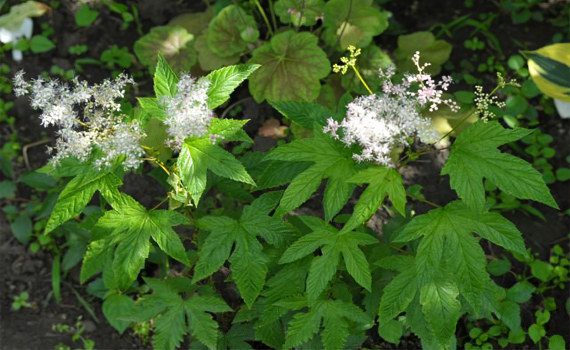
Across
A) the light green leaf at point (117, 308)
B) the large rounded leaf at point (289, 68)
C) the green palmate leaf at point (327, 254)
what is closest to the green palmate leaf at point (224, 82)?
the green palmate leaf at point (327, 254)

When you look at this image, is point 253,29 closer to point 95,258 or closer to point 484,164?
point 95,258

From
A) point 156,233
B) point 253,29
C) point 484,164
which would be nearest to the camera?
point 484,164

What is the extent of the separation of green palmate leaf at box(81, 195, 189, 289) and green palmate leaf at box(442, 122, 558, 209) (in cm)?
97

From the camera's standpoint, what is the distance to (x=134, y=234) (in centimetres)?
227

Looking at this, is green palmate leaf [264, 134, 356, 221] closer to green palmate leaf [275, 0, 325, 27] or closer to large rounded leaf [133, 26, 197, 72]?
green palmate leaf [275, 0, 325, 27]

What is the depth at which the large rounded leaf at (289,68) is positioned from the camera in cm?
328

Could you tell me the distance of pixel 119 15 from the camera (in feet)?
13.3

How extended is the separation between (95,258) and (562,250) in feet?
7.40

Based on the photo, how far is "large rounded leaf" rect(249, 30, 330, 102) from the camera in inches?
129

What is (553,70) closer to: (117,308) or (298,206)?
(298,206)

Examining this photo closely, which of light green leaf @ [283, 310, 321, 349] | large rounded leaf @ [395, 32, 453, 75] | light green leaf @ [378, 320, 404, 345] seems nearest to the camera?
light green leaf @ [283, 310, 321, 349]

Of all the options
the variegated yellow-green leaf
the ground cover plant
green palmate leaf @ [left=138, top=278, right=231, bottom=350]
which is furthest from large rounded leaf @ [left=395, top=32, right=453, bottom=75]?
green palmate leaf @ [left=138, top=278, right=231, bottom=350]

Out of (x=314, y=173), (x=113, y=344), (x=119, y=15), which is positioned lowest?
(x=113, y=344)

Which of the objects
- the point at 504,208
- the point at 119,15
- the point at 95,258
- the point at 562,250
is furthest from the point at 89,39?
the point at 562,250
